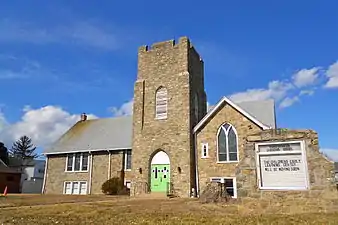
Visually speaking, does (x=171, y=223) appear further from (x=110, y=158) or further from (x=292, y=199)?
(x=110, y=158)

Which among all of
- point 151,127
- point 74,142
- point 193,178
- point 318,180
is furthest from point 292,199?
point 74,142

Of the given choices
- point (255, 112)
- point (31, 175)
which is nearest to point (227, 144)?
point (255, 112)

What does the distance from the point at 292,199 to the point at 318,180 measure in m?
1.07

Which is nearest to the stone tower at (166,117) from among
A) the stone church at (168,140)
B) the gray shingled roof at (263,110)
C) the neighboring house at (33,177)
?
the stone church at (168,140)

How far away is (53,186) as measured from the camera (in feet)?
103

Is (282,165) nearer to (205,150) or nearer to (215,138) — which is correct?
(215,138)

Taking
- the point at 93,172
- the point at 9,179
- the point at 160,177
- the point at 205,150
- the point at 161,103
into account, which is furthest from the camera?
the point at 9,179

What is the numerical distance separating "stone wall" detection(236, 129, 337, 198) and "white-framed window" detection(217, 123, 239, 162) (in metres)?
11.5

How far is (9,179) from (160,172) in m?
22.9

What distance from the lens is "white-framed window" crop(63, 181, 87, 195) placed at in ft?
97.9

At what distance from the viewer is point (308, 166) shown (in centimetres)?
1071

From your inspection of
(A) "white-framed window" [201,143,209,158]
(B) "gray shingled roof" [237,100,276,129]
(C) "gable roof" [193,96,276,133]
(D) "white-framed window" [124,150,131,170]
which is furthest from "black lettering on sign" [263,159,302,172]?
(D) "white-framed window" [124,150,131,170]

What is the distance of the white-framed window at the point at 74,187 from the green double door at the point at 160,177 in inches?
318

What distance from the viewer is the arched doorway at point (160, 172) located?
24750 millimetres
